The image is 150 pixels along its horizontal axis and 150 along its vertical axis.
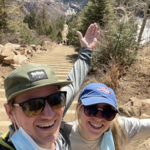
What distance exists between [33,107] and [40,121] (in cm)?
12

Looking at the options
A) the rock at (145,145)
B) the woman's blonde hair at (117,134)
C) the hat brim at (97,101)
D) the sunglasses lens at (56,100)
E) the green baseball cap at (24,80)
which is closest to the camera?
the green baseball cap at (24,80)

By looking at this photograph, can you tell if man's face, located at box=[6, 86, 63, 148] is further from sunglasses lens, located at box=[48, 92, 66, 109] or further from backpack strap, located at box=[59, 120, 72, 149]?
backpack strap, located at box=[59, 120, 72, 149]

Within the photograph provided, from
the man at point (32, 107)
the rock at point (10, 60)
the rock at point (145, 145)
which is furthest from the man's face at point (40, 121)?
the rock at point (10, 60)

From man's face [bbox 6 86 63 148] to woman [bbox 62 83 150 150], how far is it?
41 centimetres

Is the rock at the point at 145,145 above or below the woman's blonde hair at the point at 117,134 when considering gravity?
below

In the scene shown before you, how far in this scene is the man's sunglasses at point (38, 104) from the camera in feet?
2.89

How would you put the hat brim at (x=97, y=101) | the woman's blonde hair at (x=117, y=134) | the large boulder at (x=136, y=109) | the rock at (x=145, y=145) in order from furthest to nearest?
the large boulder at (x=136, y=109)
the rock at (x=145, y=145)
the woman's blonde hair at (x=117, y=134)
the hat brim at (x=97, y=101)

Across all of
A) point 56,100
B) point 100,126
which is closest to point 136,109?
point 100,126

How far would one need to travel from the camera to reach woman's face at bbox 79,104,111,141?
1331mm

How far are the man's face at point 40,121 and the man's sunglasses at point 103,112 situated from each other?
44 centimetres

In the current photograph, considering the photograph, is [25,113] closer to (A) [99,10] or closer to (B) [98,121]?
(B) [98,121]

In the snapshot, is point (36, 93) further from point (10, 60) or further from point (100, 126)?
point (10, 60)

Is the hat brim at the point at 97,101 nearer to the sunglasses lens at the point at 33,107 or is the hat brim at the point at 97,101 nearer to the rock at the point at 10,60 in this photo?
the sunglasses lens at the point at 33,107

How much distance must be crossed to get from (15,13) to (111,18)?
889cm
